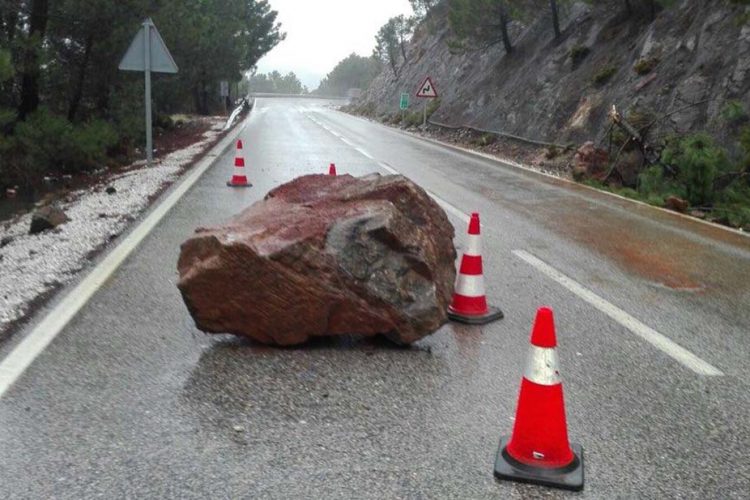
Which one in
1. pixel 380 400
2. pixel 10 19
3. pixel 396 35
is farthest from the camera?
pixel 396 35

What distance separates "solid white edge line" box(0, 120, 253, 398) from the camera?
15.4ft

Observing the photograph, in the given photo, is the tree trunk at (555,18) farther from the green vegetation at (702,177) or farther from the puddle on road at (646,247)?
the puddle on road at (646,247)

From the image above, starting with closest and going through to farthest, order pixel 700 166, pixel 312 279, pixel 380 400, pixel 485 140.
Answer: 1. pixel 380 400
2. pixel 312 279
3. pixel 700 166
4. pixel 485 140

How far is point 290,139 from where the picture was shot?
25.4 meters

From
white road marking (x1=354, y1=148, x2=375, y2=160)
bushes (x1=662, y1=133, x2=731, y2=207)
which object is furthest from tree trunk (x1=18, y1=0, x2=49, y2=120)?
bushes (x1=662, y1=133, x2=731, y2=207)

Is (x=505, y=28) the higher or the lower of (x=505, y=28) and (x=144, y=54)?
the higher

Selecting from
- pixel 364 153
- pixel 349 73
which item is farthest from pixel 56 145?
pixel 349 73

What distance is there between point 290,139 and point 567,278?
18873mm

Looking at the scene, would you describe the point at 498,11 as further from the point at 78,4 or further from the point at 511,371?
the point at 511,371

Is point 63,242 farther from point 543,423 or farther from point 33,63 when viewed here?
point 33,63

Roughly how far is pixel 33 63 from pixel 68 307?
1254 centimetres

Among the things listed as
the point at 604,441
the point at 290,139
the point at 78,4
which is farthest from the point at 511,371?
the point at 290,139

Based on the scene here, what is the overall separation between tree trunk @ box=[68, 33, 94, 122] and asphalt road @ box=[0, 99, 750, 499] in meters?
14.0

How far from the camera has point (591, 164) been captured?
16750 millimetres
